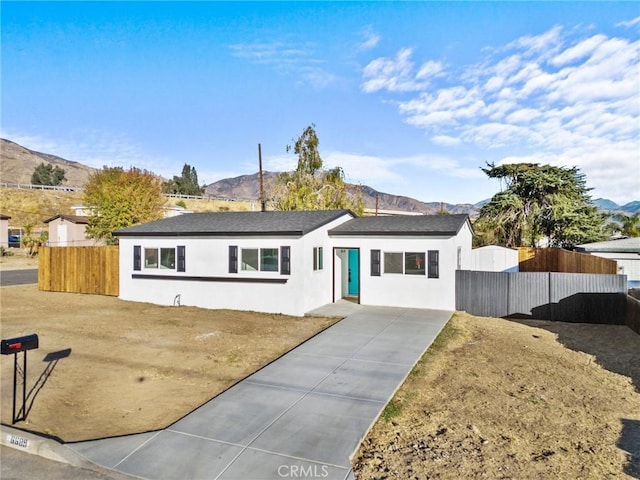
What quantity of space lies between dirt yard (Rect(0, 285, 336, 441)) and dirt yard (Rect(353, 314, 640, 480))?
3430 millimetres

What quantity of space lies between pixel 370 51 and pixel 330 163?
15.1 m

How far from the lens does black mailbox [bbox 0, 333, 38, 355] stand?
550cm

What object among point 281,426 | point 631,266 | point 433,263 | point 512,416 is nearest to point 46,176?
point 433,263

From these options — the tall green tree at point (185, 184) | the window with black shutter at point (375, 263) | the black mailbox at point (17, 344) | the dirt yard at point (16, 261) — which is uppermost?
the tall green tree at point (185, 184)

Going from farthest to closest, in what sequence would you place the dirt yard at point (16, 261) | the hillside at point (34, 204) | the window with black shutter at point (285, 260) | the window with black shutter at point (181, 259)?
the hillside at point (34, 204) → the dirt yard at point (16, 261) → the window with black shutter at point (181, 259) → the window with black shutter at point (285, 260)

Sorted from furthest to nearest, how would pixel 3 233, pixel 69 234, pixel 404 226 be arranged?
pixel 3 233
pixel 69 234
pixel 404 226

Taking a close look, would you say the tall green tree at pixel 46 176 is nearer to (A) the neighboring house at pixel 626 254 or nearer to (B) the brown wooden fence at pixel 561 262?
(B) the brown wooden fence at pixel 561 262

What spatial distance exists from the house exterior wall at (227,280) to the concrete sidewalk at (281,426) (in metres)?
4.60

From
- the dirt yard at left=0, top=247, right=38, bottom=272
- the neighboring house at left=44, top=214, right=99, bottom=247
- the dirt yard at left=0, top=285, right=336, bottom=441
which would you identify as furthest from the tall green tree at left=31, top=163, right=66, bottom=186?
the dirt yard at left=0, top=285, right=336, bottom=441

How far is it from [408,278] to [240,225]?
6931mm

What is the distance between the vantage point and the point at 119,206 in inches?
1128

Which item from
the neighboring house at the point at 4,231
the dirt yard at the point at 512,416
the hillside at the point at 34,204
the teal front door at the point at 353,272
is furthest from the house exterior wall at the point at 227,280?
the hillside at the point at 34,204

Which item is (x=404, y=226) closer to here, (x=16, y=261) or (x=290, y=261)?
(x=290, y=261)

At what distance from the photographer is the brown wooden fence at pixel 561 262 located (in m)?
14.9
